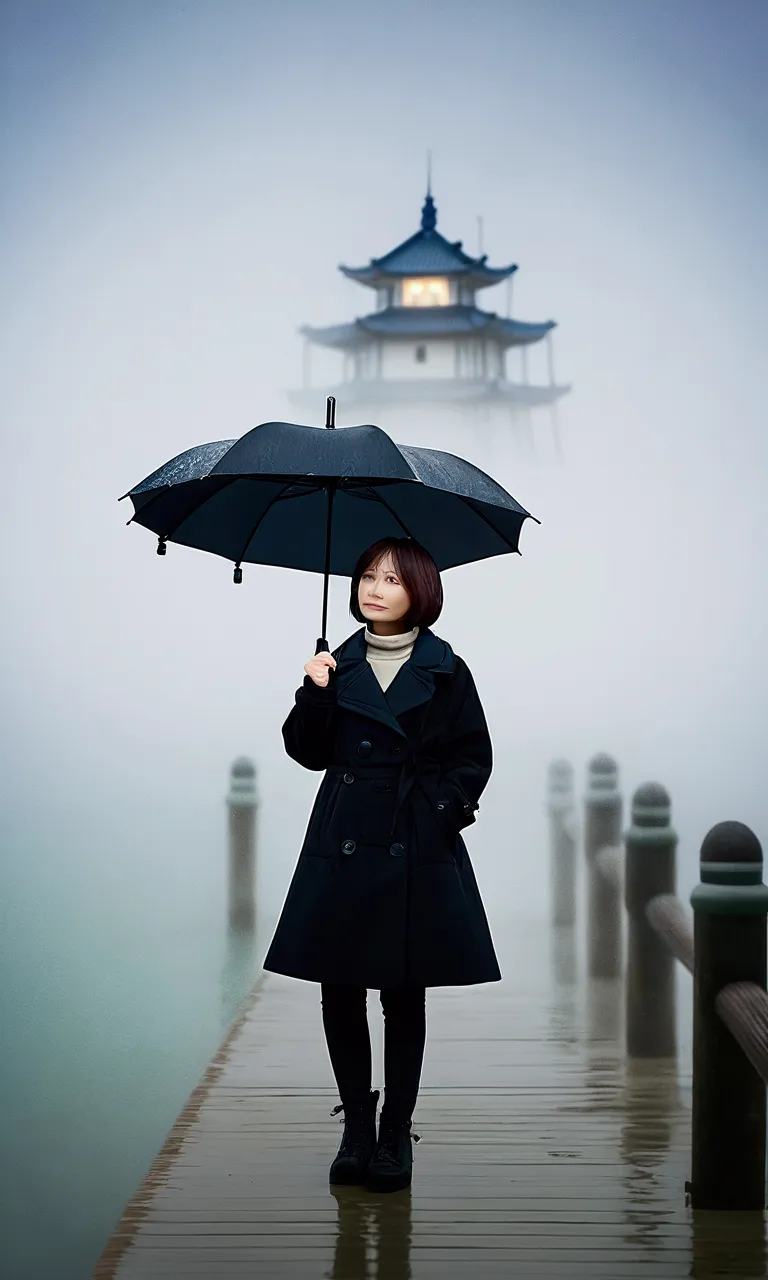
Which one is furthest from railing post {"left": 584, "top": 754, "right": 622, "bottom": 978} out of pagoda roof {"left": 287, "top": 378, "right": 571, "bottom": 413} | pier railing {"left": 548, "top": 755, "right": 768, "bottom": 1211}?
pagoda roof {"left": 287, "top": 378, "right": 571, "bottom": 413}

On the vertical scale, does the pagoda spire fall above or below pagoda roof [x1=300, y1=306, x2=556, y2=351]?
above

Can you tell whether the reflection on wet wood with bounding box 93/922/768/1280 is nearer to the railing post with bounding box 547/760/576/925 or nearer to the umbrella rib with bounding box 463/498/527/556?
the umbrella rib with bounding box 463/498/527/556

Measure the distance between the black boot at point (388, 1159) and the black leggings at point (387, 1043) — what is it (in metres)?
0.02

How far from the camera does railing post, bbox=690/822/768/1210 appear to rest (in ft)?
8.20

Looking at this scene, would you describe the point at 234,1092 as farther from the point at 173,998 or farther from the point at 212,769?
the point at 212,769

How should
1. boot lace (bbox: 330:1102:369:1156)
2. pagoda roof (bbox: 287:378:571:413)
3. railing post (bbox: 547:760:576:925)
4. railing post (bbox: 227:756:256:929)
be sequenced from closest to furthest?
boot lace (bbox: 330:1102:369:1156) → railing post (bbox: 227:756:256:929) → railing post (bbox: 547:760:576:925) → pagoda roof (bbox: 287:378:571:413)

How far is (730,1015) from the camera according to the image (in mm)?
2408

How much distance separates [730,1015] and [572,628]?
13.0m

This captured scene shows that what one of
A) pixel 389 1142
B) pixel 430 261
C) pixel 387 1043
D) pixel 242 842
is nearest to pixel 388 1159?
pixel 389 1142

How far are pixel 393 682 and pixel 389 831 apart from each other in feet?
0.79

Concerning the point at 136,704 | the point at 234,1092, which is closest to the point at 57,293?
the point at 136,704

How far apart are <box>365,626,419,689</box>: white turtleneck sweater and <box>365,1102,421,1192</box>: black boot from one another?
2.36 feet

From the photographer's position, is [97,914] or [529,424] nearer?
[97,914]

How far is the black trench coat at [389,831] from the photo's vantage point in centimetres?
243
